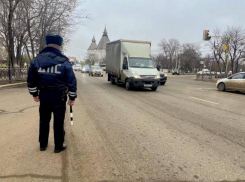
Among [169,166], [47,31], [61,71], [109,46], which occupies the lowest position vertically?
[169,166]

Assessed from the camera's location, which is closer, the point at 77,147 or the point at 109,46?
the point at 77,147

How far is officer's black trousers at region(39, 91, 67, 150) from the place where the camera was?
11.6 feet

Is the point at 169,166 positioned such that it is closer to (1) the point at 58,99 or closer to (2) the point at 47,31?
(1) the point at 58,99

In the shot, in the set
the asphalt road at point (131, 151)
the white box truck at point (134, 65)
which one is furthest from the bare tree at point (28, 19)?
the asphalt road at point (131, 151)

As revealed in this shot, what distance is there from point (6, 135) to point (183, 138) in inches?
146

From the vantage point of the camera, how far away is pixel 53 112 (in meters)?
3.61

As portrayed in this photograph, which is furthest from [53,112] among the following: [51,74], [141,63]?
[141,63]

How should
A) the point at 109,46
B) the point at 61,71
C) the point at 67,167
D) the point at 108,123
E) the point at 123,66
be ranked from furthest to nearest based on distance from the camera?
the point at 109,46
the point at 123,66
the point at 108,123
the point at 61,71
the point at 67,167

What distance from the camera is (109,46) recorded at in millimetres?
17984

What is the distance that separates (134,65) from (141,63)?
546 mm

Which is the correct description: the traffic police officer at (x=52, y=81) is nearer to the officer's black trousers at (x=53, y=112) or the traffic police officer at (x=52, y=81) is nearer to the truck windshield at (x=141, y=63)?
the officer's black trousers at (x=53, y=112)

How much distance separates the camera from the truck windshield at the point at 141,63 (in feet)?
44.4

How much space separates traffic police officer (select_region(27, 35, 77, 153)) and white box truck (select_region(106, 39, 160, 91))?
9.13m

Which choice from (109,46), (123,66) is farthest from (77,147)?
(109,46)
